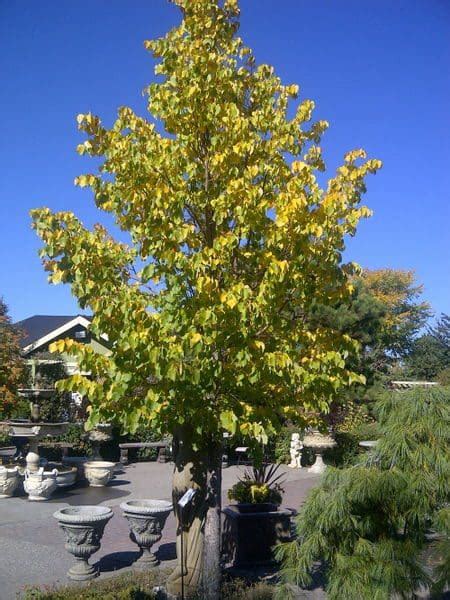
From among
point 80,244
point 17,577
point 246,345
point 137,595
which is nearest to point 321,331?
point 246,345

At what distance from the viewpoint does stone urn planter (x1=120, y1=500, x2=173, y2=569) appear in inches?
279

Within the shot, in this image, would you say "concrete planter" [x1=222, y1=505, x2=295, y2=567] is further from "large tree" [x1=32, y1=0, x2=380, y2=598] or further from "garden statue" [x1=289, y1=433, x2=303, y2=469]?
"garden statue" [x1=289, y1=433, x2=303, y2=469]

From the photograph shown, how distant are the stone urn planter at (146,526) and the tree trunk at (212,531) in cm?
155

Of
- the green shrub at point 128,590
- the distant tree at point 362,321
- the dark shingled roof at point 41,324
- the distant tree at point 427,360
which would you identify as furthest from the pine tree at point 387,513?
the distant tree at point 427,360

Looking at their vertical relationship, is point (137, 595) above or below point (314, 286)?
below

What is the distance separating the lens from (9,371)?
16281 mm

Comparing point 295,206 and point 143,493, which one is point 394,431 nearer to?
point 295,206

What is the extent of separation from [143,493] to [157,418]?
838 centimetres

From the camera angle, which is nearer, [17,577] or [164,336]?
[164,336]

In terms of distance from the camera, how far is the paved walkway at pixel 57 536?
22.2 ft

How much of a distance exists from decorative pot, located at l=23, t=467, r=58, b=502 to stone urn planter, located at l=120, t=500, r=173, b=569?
14.8 ft

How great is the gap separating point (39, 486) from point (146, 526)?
4800 millimetres

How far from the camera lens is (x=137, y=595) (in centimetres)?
565

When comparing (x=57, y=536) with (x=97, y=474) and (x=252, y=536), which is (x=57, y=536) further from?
(x=97, y=474)
